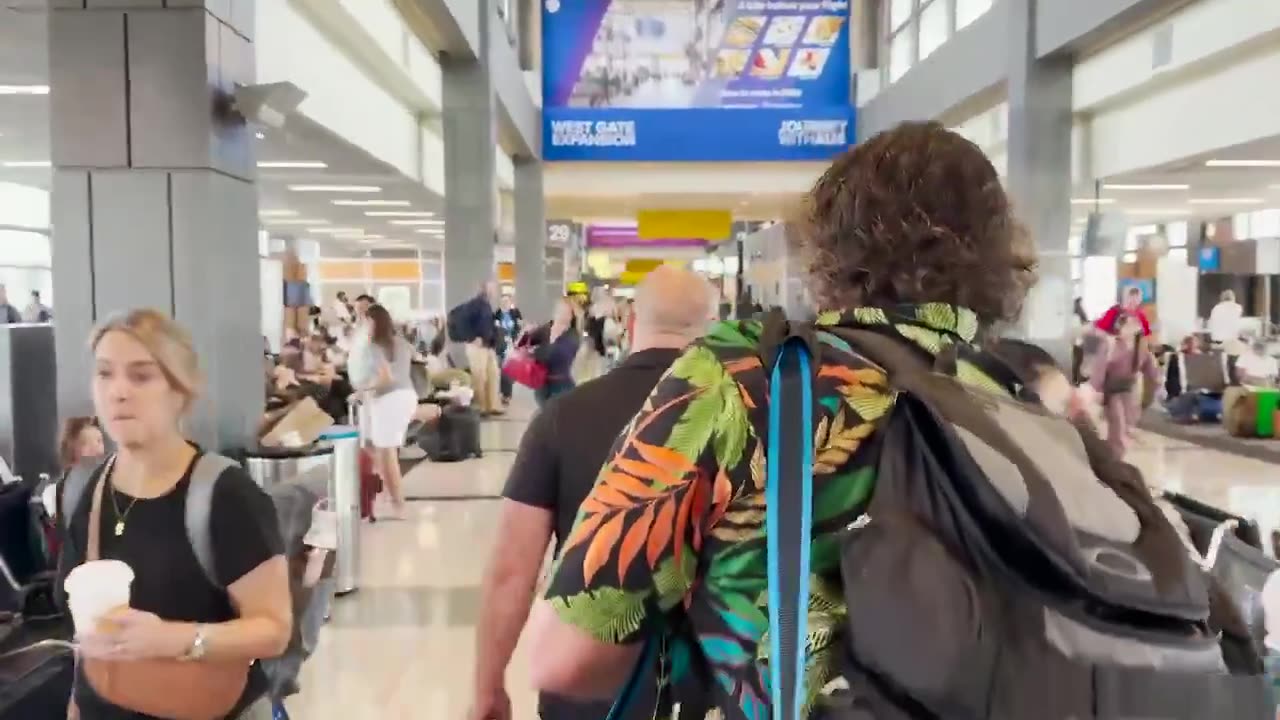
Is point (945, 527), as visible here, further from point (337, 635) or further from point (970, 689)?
point (337, 635)

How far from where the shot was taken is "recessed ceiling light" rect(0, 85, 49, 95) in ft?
32.0

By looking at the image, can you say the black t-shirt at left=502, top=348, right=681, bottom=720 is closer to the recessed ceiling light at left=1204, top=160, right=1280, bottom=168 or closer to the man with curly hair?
the man with curly hair

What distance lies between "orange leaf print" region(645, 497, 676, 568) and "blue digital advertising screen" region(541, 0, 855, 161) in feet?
63.9

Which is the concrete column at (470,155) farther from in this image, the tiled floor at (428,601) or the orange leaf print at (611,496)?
→ the orange leaf print at (611,496)

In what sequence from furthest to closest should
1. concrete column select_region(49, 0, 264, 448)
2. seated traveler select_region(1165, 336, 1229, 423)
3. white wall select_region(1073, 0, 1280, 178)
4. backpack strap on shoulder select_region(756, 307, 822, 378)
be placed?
seated traveler select_region(1165, 336, 1229, 423)
white wall select_region(1073, 0, 1280, 178)
concrete column select_region(49, 0, 264, 448)
backpack strap on shoulder select_region(756, 307, 822, 378)

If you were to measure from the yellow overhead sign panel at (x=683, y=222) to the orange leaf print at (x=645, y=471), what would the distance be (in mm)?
25838

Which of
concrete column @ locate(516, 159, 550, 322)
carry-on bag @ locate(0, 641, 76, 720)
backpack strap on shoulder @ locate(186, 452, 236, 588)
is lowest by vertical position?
carry-on bag @ locate(0, 641, 76, 720)

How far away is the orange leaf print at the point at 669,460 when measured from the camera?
114 centimetres

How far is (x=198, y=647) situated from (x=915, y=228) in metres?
1.71

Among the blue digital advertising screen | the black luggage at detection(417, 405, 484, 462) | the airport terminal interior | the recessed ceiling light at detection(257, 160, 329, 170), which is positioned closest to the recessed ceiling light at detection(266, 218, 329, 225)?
the airport terminal interior

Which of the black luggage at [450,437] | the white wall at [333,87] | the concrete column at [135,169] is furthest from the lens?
the black luggage at [450,437]

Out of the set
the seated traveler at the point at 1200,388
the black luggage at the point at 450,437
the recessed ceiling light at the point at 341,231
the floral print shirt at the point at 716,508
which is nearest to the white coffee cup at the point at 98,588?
the floral print shirt at the point at 716,508

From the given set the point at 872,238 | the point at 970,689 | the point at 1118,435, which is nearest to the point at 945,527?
the point at 970,689

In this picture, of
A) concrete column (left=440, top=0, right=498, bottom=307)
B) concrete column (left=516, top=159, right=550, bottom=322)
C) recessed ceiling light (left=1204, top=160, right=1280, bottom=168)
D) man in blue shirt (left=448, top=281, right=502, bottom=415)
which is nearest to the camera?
concrete column (left=440, top=0, right=498, bottom=307)
